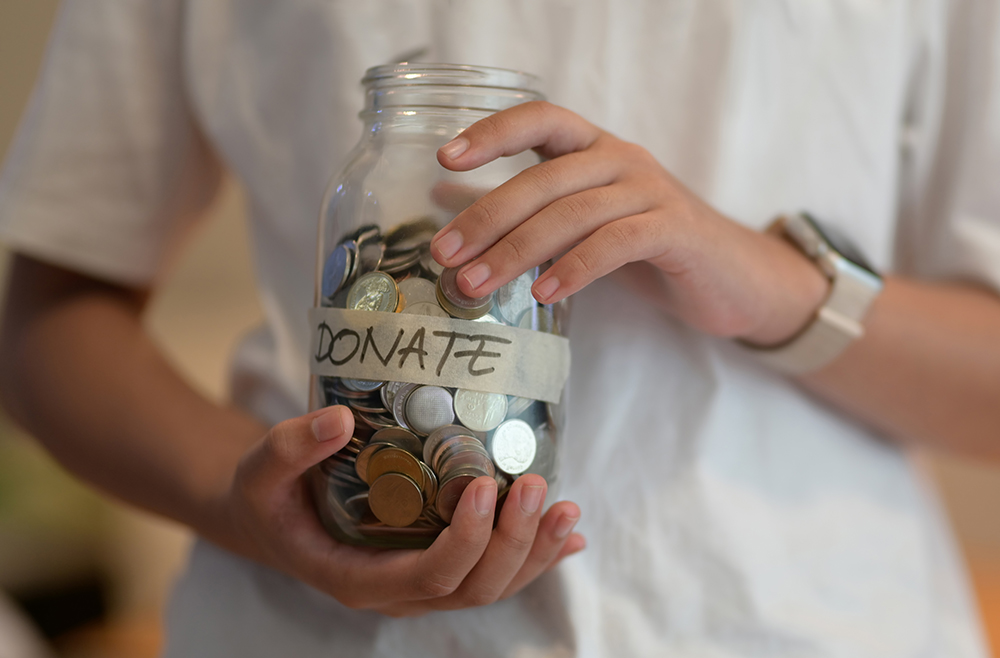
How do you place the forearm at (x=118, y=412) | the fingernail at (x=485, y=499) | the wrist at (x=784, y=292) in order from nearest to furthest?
the fingernail at (x=485, y=499) → the wrist at (x=784, y=292) → the forearm at (x=118, y=412)

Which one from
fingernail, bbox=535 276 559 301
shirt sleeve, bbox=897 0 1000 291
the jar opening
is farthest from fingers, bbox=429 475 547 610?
shirt sleeve, bbox=897 0 1000 291

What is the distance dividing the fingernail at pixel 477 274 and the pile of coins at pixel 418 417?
2cm

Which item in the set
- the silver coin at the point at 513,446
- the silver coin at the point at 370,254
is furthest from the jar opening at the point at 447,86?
the silver coin at the point at 513,446

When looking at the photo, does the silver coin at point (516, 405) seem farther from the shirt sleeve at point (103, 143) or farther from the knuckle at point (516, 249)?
the shirt sleeve at point (103, 143)

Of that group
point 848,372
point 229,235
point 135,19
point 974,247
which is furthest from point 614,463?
point 229,235

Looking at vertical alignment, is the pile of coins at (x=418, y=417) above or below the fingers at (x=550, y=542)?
above

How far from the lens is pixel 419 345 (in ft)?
1.35

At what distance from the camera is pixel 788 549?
0.64 metres

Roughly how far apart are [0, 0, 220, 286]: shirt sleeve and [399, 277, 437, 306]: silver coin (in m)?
0.46

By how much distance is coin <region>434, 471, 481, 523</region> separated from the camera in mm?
419

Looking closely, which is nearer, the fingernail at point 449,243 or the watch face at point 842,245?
the fingernail at point 449,243

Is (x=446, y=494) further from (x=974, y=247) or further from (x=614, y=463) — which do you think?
(x=974, y=247)

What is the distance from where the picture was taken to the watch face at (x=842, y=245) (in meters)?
0.60

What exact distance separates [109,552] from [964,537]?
2740 millimetres
